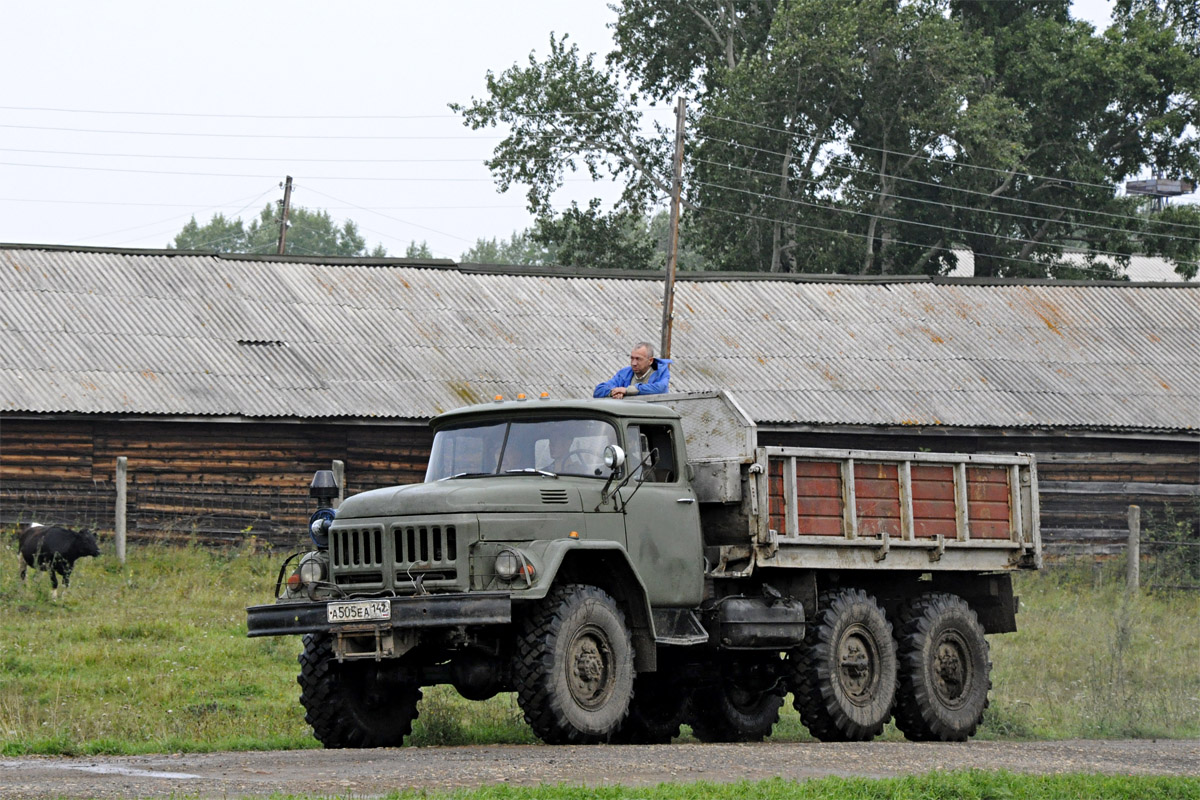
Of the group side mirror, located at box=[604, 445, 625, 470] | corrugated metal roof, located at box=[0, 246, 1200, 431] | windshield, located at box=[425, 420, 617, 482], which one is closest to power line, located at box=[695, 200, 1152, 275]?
corrugated metal roof, located at box=[0, 246, 1200, 431]

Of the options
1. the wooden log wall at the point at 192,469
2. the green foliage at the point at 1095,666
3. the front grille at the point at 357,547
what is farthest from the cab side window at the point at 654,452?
the wooden log wall at the point at 192,469

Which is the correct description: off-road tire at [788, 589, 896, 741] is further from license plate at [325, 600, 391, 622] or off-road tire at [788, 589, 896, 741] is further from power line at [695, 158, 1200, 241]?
power line at [695, 158, 1200, 241]

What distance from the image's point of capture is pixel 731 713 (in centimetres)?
1333

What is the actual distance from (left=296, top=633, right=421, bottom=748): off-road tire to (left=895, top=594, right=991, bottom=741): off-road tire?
4116mm

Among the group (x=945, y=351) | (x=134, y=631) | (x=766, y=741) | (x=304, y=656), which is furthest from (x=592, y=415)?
(x=945, y=351)

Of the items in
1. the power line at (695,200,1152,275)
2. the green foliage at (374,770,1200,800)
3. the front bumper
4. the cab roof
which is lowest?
→ the green foliage at (374,770,1200,800)

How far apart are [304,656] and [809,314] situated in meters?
22.0

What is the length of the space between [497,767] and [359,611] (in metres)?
1.77

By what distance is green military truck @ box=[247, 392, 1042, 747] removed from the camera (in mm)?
10414

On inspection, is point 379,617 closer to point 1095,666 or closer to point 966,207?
point 1095,666

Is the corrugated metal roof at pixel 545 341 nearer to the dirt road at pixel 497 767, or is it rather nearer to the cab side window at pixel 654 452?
the cab side window at pixel 654 452

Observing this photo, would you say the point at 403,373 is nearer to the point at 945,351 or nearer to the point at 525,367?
the point at 525,367

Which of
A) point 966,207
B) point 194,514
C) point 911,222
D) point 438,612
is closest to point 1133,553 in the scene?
point 194,514

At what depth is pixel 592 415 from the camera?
1146 cm
